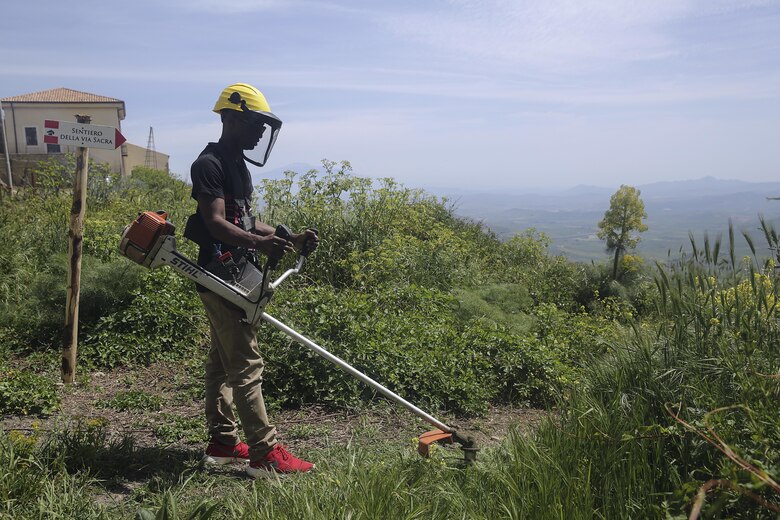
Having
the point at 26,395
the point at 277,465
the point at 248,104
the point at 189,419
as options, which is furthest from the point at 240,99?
the point at 26,395

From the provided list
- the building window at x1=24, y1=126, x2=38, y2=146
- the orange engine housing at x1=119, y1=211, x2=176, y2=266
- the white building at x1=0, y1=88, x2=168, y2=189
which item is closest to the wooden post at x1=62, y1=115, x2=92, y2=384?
the orange engine housing at x1=119, y1=211, x2=176, y2=266

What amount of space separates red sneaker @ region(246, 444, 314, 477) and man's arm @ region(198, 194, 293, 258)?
1179 millimetres

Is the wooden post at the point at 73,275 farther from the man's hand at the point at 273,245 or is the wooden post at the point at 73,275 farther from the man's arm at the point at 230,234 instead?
the man's hand at the point at 273,245

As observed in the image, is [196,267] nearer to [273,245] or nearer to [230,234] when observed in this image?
[230,234]

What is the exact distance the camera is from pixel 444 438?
3805 mm

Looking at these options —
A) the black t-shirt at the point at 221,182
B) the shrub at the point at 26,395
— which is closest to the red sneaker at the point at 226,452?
the black t-shirt at the point at 221,182

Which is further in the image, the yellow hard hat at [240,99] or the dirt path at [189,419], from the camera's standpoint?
the dirt path at [189,419]

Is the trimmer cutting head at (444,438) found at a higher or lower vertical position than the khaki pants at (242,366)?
lower

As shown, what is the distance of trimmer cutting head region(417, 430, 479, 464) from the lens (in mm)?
3605

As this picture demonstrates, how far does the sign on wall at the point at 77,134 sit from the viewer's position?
5297 mm

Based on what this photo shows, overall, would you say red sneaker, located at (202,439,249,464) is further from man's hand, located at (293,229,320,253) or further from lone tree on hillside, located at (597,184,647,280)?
lone tree on hillside, located at (597,184,647,280)

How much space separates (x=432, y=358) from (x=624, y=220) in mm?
7086

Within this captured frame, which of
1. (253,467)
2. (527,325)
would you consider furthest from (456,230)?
(253,467)

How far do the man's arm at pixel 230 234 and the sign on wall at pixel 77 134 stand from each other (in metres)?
2.15
